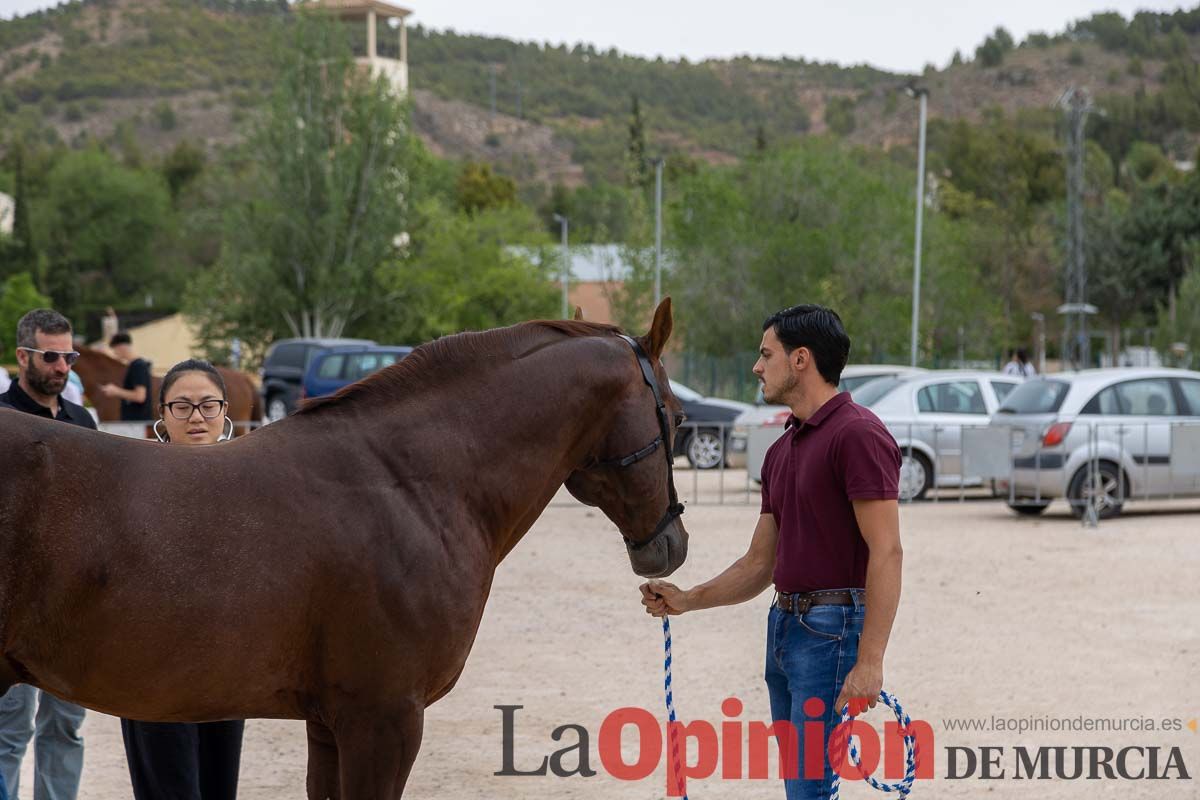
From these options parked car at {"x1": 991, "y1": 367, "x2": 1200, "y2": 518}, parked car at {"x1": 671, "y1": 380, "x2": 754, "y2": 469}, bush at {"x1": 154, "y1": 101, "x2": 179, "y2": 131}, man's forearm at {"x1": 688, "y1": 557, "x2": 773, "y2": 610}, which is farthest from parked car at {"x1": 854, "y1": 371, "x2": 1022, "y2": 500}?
bush at {"x1": 154, "y1": 101, "x2": 179, "y2": 131}

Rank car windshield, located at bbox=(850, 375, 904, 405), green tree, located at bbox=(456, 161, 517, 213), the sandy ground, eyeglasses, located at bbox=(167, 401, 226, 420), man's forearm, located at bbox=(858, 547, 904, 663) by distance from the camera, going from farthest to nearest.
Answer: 1. green tree, located at bbox=(456, 161, 517, 213)
2. car windshield, located at bbox=(850, 375, 904, 405)
3. the sandy ground
4. eyeglasses, located at bbox=(167, 401, 226, 420)
5. man's forearm, located at bbox=(858, 547, 904, 663)

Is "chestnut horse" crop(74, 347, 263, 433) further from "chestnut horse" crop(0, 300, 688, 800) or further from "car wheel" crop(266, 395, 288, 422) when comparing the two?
"car wheel" crop(266, 395, 288, 422)

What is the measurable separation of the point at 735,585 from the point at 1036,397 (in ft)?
46.5

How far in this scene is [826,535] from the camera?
13.6ft

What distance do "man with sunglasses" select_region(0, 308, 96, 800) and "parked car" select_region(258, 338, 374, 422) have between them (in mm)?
26790

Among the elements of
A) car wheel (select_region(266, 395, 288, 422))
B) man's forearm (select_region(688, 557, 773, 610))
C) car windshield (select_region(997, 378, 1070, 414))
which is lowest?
car wheel (select_region(266, 395, 288, 422))

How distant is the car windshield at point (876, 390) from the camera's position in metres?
19.6

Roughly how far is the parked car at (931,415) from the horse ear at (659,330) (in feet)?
47.9

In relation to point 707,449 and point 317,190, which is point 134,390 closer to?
point 707,449

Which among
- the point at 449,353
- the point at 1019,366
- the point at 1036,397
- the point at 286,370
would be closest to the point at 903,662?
the point at 449,353

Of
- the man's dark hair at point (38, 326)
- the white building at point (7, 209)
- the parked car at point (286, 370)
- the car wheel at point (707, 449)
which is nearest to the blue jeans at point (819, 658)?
the man's dark hair at point (38, 326)

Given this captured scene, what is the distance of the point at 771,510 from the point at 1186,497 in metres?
14.9

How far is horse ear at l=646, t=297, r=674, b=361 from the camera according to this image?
13.9 ft

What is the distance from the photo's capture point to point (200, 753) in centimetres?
482
